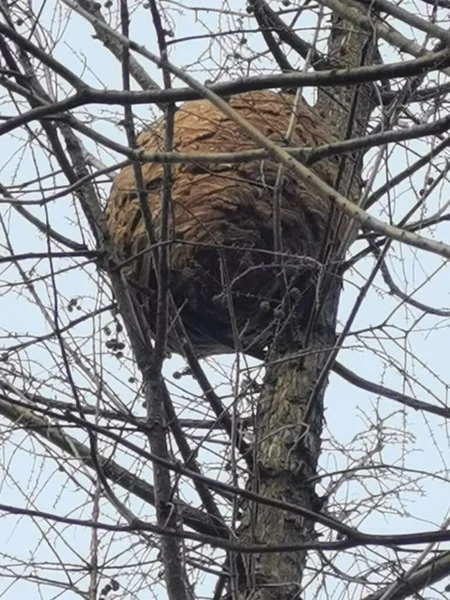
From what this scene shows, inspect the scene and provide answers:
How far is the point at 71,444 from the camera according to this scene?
3.07m

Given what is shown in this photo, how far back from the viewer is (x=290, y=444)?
3068 mm

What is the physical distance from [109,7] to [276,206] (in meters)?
0.89

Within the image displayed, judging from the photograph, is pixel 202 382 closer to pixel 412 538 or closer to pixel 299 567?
pixel 299 567

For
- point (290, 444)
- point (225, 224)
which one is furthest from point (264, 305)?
point (290, 444)

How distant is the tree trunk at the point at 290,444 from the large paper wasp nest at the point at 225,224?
124mm

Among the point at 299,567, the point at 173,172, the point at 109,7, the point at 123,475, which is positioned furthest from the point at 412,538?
the point at 109,7

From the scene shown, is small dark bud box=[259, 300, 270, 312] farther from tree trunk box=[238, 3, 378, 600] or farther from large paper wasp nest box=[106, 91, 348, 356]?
tree trunk box=[238, 3, 378, 600]

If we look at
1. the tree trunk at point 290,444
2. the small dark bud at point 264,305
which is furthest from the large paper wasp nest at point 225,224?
the tree trunk at point 290,444

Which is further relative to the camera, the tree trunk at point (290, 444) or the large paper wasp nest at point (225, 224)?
the large paper wasp nest at point (225, 224)

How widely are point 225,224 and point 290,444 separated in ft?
1.97

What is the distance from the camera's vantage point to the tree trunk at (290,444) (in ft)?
9.29

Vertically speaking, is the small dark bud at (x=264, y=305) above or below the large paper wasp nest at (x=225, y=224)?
below

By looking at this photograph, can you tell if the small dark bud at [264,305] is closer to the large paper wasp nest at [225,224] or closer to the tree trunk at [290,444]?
the large paper wasp nest at [225,224]

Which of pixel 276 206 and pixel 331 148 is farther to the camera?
pixel 276 206
